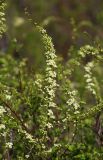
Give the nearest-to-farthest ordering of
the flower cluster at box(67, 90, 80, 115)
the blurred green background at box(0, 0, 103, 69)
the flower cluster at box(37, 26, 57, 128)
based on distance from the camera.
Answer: the flower cluster at box(37, 26, 57, 128)
the flower cluster at box(67, 90, 80, 115)
the blurred green background at box(0, 0, 103, 69)

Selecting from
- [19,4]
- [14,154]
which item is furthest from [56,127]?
[19,4]

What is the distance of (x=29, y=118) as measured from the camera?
7.40m

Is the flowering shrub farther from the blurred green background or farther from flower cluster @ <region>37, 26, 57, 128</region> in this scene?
the blurred green background

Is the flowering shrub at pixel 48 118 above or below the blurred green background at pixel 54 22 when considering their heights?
below

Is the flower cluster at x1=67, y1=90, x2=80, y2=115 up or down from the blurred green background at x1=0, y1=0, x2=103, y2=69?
down

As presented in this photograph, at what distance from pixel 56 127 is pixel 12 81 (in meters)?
1.99

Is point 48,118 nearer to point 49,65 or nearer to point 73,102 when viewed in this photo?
point 73,102

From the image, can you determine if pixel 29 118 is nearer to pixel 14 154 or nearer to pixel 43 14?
pixel 14 154

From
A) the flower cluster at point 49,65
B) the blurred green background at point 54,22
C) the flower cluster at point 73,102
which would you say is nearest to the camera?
the flower cluster at point 49,65

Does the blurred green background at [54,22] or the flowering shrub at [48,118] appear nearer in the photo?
the flowering shrub at [48,118]

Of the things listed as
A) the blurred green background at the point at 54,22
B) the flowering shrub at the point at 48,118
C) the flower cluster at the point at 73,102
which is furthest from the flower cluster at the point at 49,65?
the blurred green background at the point at 54,22

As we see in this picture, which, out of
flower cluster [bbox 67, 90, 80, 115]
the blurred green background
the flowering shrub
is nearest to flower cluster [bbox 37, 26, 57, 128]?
the flowering shrub

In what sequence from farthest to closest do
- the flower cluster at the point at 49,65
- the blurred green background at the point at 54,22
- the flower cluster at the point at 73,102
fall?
the blurred green background at the point at 54,22 → the flower cluster at the point at 73,102 → the flower cluster at the point at 49,65

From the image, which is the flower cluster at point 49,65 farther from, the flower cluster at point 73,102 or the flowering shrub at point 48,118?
the flower cluster at point 73,102
